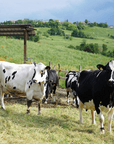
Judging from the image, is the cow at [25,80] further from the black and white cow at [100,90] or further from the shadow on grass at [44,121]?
the black and white cow at [100,90]

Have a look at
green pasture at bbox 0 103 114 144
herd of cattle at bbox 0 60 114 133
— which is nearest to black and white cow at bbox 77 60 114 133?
herd of cattle at bbox 0 60 114 133

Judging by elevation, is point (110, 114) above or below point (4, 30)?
below

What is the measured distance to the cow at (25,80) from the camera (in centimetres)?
578

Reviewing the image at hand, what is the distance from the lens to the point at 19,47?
108ft

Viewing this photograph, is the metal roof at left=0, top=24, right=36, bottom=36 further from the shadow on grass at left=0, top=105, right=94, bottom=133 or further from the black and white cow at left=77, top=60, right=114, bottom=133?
the black and white cow at left=77, top=60, right=114, bottom=133

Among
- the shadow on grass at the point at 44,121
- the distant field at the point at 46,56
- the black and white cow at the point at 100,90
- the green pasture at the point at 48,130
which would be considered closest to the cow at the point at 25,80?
the shadow on grass at the point at 44,121

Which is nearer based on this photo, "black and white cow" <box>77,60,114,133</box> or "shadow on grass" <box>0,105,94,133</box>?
"black and white cow" <box>77,60,114,133</box>

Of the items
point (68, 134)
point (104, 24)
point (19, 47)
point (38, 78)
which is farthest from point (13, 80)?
point (104, 24)

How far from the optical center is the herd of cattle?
14.5 ft

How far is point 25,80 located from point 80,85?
2.11 m

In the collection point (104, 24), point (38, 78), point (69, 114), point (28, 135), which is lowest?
point (69, 114)

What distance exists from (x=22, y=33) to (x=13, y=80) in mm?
7706

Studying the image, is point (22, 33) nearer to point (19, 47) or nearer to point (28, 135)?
point (28, 135)

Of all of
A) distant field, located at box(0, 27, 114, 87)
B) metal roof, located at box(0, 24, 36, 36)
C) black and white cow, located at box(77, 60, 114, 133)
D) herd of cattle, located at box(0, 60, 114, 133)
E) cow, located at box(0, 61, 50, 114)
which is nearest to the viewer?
black and white cow, located at box(77, 60, 114, 133)
